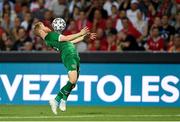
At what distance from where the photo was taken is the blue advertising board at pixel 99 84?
17547 mm

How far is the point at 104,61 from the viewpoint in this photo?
17.7 metres

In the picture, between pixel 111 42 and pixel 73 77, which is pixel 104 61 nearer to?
pixel 111 42

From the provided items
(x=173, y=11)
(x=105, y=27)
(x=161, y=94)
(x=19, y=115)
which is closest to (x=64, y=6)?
(x=105, y=27)

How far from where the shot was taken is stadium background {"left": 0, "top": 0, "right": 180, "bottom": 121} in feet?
55.3

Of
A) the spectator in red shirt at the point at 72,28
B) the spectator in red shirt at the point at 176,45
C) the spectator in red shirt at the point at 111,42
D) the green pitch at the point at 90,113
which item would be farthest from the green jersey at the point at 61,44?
the spectator in red shirt at the point at 72,28

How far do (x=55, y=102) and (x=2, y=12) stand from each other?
6728 millimetres

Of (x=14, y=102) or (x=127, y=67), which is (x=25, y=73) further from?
(x=127, y=67)

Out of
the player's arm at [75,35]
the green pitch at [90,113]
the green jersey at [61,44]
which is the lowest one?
the green pitch at [90,113]

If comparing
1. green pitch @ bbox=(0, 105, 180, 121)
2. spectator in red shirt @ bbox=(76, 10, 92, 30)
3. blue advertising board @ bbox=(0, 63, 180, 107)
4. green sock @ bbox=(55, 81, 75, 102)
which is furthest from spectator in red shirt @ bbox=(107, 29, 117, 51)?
green sock @ bbox=(55, 81, 75, 102)

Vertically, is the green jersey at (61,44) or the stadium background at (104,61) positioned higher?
the green jersey at (61,44)

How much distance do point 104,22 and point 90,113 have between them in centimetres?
474

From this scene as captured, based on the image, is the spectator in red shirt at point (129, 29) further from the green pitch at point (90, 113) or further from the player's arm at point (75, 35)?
the player's arm at point (75, 35)

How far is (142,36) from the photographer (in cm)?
1945

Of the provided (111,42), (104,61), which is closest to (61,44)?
(104,61)
